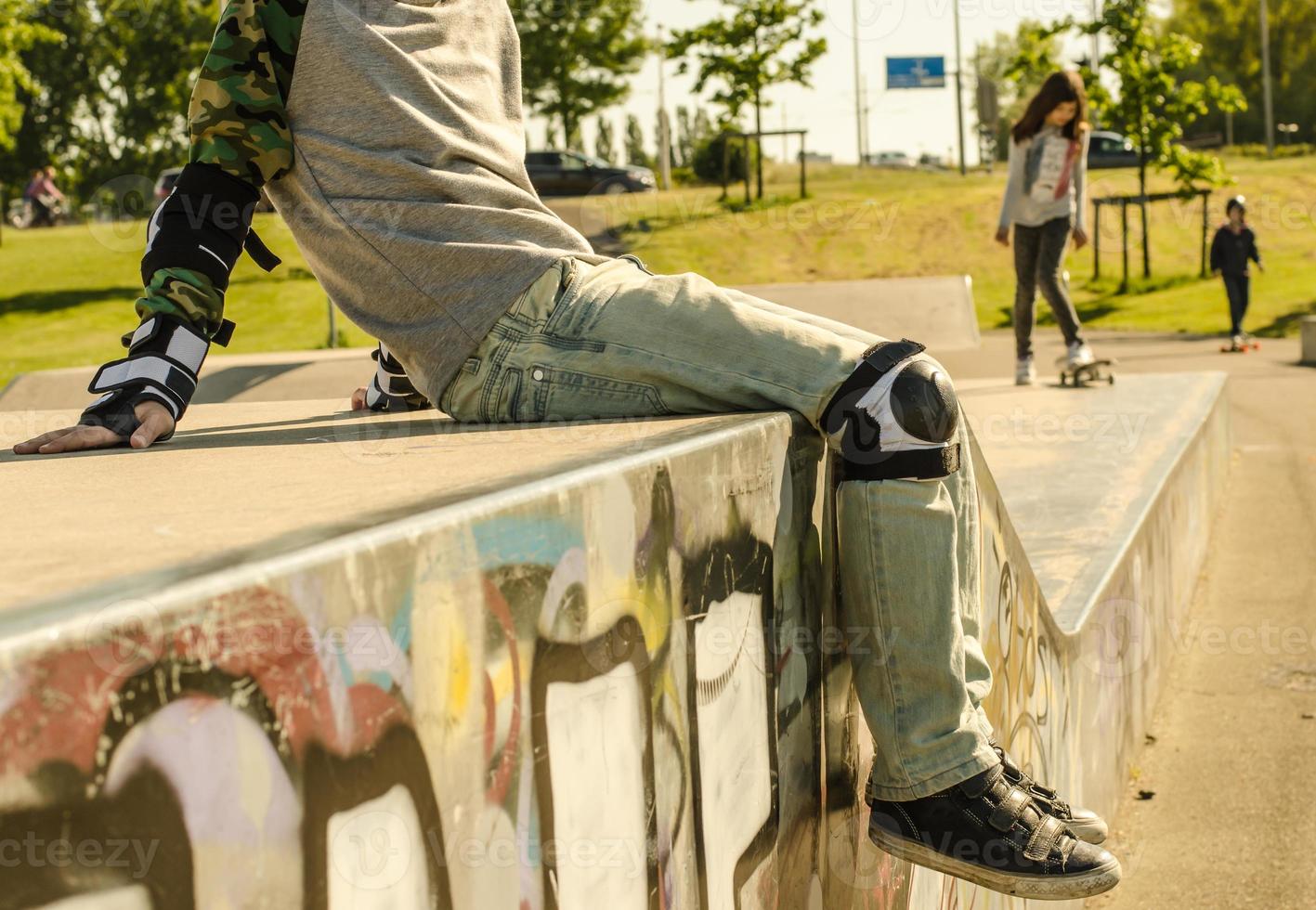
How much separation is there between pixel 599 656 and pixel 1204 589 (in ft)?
20.0

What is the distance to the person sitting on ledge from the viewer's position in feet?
6.24

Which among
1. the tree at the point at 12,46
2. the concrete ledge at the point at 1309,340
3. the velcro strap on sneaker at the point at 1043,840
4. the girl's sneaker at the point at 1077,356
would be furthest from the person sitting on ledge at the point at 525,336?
the tree at the point at 12,46

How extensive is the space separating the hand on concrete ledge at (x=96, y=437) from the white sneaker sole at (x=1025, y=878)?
1.31 m

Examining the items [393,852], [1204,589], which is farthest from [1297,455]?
[393,852]

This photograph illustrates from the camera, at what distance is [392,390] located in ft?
9.98

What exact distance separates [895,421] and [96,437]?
1221 mm

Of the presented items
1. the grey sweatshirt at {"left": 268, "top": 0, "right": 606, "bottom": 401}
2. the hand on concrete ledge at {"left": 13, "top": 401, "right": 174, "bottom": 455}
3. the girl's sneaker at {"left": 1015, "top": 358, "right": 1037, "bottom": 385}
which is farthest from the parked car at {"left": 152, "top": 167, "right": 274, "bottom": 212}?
the girl's sneaker at {"left": 1015, "top": 358, "right": 1037, "bottom": 385}

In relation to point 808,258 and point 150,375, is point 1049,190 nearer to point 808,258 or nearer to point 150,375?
point 150,375

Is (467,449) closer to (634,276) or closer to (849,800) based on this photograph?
(634,276)

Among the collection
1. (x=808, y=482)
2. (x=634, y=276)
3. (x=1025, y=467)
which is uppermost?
(x=634, y=276)

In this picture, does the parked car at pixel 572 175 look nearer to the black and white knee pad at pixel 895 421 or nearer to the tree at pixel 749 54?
the tree at pixel 749 54

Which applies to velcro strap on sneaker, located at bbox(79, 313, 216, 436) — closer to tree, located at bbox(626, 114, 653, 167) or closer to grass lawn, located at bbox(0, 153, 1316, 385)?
grass lawn, located at bbox(0, 153, 1316, 385)

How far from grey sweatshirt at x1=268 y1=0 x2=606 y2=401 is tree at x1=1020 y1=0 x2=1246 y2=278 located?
22.0m

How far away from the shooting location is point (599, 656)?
1.37 m
